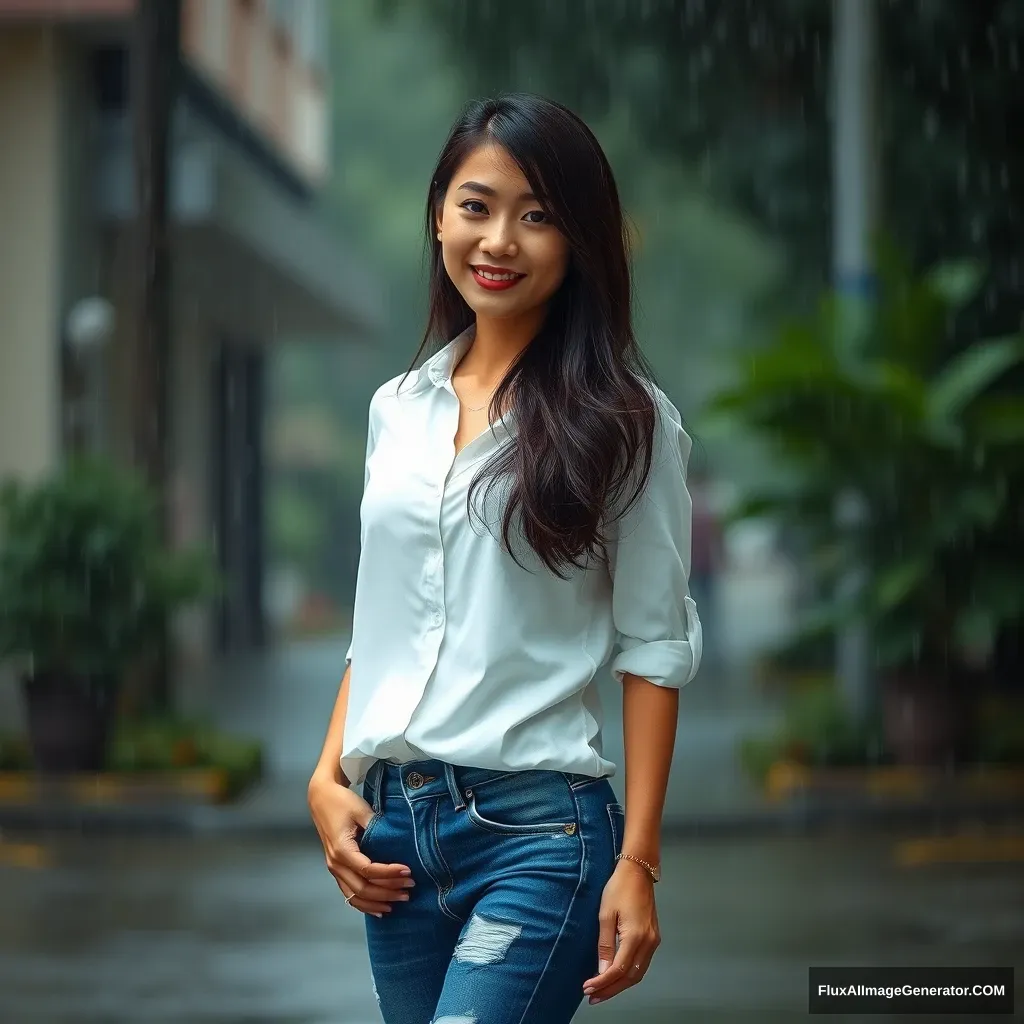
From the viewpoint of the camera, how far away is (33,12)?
1591 cm

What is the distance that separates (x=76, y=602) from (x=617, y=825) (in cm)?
884

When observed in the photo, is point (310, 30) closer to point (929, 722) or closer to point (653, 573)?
point (929, 722)

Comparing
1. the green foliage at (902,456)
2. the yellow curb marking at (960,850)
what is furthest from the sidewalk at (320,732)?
the green foliage at (902,456)

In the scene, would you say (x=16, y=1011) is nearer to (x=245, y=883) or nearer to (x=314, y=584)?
(x=245, y=883)

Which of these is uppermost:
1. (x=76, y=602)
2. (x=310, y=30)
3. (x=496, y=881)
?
(x=310, y=30)

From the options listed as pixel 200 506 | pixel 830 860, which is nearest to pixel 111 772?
pixel 830 860

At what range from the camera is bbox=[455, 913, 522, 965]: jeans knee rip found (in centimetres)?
271

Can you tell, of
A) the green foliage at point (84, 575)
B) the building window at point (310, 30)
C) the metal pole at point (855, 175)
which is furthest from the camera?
the building window at point (310, 30)

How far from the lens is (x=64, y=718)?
11.4 m

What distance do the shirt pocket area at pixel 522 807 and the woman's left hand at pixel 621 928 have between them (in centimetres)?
9

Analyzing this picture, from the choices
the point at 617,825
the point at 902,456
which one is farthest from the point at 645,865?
the point at 902,456

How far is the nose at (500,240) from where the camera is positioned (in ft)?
9.41

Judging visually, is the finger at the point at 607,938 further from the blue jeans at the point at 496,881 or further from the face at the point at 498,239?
the face at the point at 498,239

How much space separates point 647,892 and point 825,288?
15233mm
